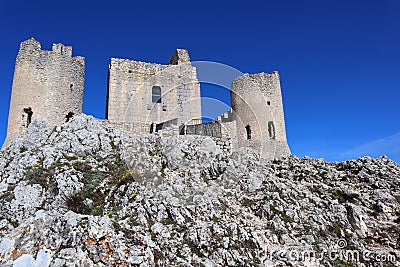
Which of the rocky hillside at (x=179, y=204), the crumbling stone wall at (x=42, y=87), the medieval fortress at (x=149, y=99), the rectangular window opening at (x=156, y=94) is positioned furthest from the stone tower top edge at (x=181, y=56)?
the rocky hillside at (x=179, y=204)

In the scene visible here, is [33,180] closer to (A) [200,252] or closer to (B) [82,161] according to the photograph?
(B) [82,161]

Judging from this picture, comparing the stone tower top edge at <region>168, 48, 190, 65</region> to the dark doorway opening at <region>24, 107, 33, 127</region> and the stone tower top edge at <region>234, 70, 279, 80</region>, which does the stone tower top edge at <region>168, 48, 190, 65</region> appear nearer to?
the stone tower top edge at <region>234, 70, 279, 80</region>

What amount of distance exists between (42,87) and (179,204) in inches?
520

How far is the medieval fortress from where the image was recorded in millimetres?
17266

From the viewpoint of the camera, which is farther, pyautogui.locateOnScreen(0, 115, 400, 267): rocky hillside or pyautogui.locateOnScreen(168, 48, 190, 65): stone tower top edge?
pyautogui.locateOnScreen(168, 48, 190, 65): stone tower top edge

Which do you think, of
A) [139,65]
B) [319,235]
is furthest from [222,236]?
[139,65]

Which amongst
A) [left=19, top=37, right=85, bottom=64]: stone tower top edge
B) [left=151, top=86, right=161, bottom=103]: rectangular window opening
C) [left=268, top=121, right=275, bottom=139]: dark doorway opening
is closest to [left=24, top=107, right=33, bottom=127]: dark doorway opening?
[left=19, top=37, right=85, bottom=64]: stone tower top edge

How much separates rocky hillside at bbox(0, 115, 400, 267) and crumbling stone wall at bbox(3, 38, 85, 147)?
329cm

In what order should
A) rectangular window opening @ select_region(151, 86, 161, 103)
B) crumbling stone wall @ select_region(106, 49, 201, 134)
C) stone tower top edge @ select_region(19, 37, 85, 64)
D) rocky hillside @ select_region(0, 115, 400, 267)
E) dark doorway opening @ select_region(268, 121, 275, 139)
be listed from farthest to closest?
1. dark doorway opening @ select_region(268, 121, 275, 139)
2. rectangular window opening @ select_region(151, 86, 161, 103)
3. crumbling stone wall @ select_region(106, 49, 201, 134)
4. stone tower top edge @ select_region(19, 37, 85, 64)
5. rocky hillside @ select_region(0, 115, 400, 267)

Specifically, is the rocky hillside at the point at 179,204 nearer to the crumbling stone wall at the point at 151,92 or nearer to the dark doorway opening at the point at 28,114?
the dark doorway opening at the point at 28,114

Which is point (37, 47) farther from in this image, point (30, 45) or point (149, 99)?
point (149, 99)

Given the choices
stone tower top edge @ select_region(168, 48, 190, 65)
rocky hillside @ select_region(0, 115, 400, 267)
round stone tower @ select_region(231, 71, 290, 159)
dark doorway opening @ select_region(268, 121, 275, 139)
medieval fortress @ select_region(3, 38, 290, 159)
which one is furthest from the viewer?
stone tower top edge @ select_region(168, 48, 190, 65)

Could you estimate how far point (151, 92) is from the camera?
1983 centimetres

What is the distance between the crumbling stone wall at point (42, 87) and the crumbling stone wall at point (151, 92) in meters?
2.68
